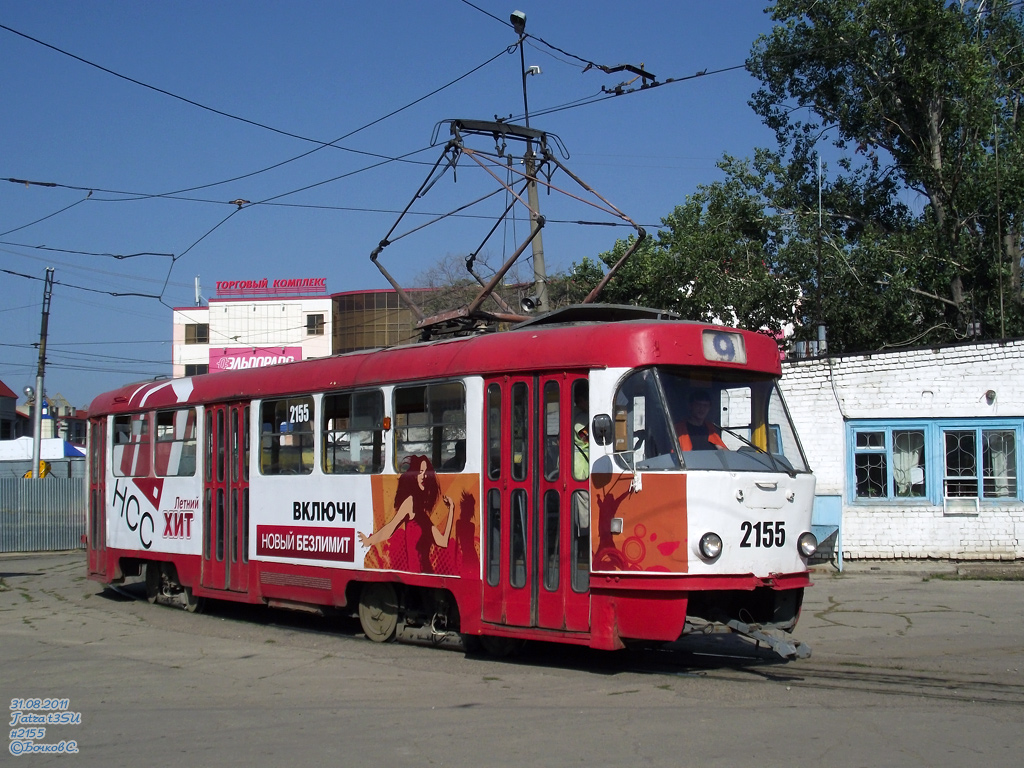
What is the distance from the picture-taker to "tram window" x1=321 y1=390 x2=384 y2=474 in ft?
35.0

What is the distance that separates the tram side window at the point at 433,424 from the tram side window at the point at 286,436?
1.69 meters

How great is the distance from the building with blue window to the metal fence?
19.1 meters

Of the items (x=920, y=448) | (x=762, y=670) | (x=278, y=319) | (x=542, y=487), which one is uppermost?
(x=278, y=319)

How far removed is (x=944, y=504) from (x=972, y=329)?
6.99 meters

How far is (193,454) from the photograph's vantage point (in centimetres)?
1363

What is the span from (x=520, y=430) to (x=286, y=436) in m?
4.02

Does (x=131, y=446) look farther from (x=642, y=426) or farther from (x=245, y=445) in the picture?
(x=642, y=426)

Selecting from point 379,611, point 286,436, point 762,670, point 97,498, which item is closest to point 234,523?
point 286,436

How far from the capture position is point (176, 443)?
14.0 metres

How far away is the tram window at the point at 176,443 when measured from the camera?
1369cm

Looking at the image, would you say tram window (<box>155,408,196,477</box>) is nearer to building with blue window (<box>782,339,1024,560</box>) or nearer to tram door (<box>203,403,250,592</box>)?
tram door (<box>203,403,250,592</box>)

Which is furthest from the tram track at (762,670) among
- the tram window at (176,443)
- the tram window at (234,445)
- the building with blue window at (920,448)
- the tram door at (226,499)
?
the building with blue window at (920,448)

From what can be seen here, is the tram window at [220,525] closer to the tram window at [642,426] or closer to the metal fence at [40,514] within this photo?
the tram window at [642,426]

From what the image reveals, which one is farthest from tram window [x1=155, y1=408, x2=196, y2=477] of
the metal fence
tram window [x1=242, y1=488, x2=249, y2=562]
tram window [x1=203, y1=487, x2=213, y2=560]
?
the metal fence
